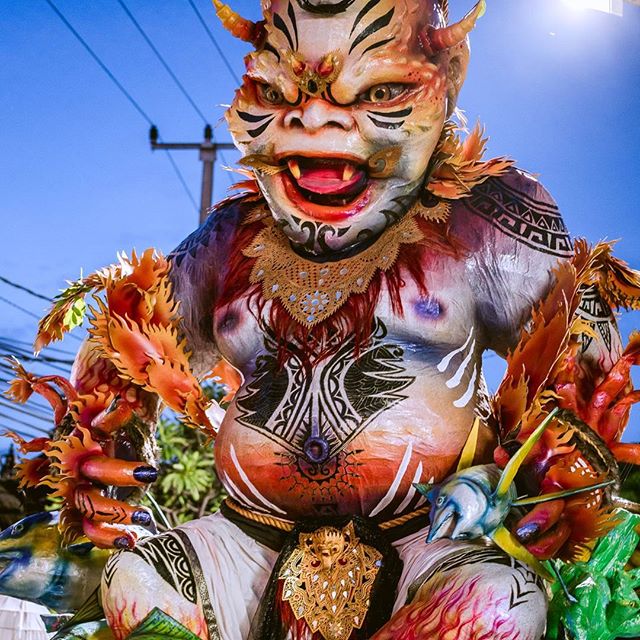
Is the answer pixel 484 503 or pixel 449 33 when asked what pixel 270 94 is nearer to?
pixel 449 33

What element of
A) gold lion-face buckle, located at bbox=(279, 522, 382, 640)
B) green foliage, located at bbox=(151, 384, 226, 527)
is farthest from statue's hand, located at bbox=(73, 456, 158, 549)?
green foliage, located at bbox=(151, 384, 226, 527)

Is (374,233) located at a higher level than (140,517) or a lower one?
higher

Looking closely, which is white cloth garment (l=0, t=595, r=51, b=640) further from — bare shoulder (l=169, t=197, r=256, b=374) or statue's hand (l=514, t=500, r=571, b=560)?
statue's hand (l=514, t=500, r=571, b=560)

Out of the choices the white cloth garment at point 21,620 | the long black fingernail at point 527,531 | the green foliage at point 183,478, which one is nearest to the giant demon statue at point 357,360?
the long black fingernail at point 527,531

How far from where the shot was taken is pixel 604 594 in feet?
5.93

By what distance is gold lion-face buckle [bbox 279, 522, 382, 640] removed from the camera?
6.14ft

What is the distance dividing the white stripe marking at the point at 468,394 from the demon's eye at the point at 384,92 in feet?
1.69

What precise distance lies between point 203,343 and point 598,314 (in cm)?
79

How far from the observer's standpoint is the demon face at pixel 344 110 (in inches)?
79.6

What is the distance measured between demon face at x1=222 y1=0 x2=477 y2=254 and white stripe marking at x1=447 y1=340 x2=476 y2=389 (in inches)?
11.3

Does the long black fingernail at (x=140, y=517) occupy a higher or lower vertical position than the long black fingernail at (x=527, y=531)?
higher

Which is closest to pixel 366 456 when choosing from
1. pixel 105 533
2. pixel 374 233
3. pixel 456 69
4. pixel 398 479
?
pixel 398 479

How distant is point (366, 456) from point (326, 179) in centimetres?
51

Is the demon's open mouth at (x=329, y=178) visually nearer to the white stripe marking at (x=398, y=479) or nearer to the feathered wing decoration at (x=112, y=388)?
the feathered wing decoration at (x=112, y=388)
